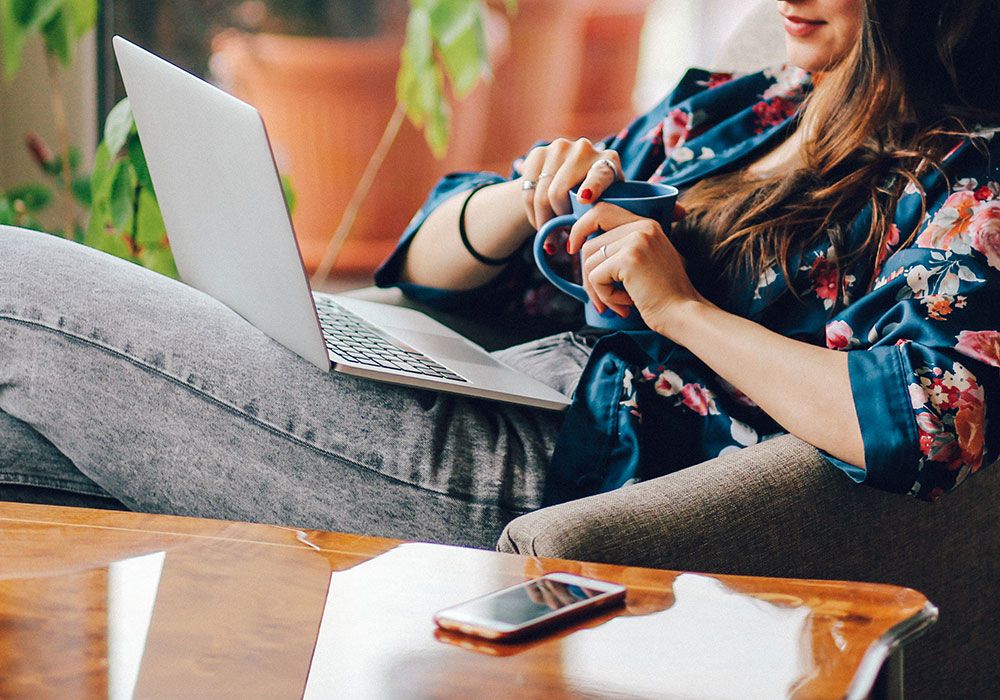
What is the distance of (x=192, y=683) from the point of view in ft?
1.75

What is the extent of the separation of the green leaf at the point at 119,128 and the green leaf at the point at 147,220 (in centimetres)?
9

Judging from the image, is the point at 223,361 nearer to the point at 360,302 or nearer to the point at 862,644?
the point at 360,302

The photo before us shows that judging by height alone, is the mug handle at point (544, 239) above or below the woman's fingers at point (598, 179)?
below

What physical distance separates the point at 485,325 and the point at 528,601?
751mm

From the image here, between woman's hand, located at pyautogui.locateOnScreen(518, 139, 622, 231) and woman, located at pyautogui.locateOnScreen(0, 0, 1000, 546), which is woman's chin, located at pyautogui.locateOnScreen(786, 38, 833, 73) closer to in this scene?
woman, located at pyautogui.locateOnScreen(0, 0, 1000, 546)

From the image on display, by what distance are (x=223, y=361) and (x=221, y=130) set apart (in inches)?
7.6

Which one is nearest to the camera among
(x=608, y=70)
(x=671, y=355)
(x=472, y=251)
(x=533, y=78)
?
(x=671, y=355)

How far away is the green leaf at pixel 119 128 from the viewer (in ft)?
4.52

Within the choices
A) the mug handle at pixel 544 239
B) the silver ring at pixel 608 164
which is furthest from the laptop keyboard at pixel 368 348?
the silver ring at pixel 608 164

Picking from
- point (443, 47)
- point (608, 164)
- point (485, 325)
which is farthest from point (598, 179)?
point (443, 47)

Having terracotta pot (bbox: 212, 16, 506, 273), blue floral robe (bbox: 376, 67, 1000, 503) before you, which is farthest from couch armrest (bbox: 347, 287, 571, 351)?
terracotta pot (bbox: 212, 16, 506, 273)

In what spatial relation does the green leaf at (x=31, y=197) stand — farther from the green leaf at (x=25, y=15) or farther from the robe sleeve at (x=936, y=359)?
the robe sleeve at (x=936, y=359)

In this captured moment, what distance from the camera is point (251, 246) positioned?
0.92 metres

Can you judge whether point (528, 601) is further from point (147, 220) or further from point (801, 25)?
point (147, 220)
